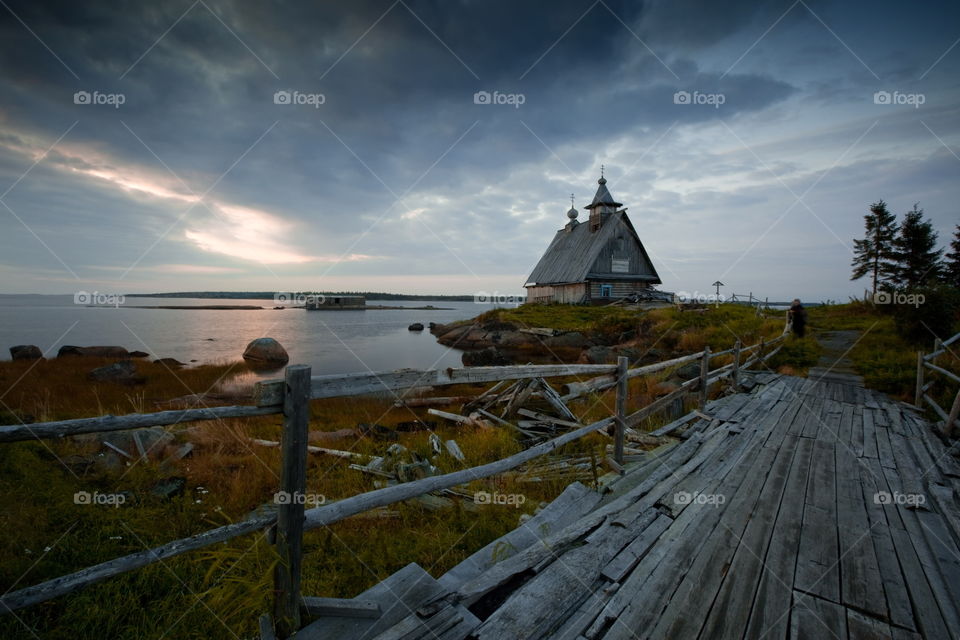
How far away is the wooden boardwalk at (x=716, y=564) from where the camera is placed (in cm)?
245

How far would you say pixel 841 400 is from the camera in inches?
360

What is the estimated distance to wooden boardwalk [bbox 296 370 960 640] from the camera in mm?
2447

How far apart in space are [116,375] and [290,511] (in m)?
18.4

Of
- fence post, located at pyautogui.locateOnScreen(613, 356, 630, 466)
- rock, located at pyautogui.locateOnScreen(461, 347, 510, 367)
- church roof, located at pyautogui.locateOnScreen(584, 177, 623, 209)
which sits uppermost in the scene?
church roof, located at pyautogui.locateOnScreen(584, 177, 623, 209)

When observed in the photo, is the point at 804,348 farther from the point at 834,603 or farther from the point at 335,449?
the point at 335,449

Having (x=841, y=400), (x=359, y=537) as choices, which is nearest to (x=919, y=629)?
(x=359, y=537)

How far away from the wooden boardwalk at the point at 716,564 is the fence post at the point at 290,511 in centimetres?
17

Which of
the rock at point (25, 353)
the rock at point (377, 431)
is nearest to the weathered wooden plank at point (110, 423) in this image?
the rock at point (377, 431)

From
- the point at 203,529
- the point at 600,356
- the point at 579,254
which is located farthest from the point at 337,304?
the point at 203,529

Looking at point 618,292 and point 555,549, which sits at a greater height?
point 618,292

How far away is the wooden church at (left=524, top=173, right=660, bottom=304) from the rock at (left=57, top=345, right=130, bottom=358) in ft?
104

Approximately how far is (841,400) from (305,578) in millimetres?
11735

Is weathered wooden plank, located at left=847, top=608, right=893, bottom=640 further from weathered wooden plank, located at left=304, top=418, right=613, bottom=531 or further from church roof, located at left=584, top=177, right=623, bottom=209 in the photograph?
church roof, located at left=584, top=177, right=623, bottom=209

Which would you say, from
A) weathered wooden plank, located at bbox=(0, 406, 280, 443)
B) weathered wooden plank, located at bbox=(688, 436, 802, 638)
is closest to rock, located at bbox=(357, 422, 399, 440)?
weathered wooden plank, located at bbox=(0, 406, 280, 443)
